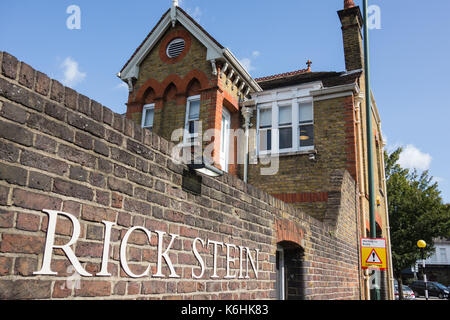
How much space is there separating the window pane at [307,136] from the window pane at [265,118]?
1176mm

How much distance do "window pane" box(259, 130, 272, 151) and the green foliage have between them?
1558 centimetres

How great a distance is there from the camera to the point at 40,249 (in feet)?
7.22

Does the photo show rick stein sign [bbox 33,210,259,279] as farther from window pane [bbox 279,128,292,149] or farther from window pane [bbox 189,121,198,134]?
window pane [bbox 279,128,292,149]

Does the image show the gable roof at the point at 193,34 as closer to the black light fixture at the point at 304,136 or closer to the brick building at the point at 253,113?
the brick building at the point at 253,113

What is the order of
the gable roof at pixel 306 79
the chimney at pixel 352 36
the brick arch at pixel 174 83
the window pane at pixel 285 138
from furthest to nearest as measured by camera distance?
the chimney at pixel 352 36, the gable roof at pixel 306 79, the window pane at pixel 285 138, the brick arch at pixel 174 83

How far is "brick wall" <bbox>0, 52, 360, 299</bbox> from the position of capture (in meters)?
2.12

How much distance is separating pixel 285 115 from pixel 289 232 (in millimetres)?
7115

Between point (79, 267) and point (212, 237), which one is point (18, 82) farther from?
point (212, 237)

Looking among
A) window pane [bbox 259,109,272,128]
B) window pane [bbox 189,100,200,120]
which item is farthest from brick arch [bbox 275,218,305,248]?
window pane [bbox 259,109,272,128]

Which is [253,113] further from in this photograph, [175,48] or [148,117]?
[148,117]

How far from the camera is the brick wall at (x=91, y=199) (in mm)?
2121

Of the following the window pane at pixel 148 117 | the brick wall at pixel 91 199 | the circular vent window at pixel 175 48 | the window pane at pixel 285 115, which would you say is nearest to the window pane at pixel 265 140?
the window pane at pixel 285 115

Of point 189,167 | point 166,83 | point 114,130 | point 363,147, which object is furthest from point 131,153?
point 363,147
